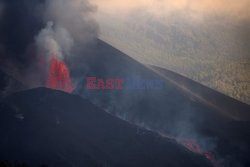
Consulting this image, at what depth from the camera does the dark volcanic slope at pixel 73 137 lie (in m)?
54.6

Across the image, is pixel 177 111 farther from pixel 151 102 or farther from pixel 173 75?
pixel 173 75

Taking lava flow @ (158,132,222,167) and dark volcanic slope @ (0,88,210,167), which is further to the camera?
lava flow @ (158,132,222,167)

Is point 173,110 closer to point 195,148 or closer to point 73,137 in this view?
point 195,148

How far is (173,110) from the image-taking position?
71.5 metres

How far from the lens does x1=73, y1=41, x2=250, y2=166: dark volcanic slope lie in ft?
212

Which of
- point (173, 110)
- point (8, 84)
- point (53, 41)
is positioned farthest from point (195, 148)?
point (53, 41)

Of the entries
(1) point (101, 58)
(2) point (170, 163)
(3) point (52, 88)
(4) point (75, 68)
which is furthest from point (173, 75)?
(2) point (170, 163)

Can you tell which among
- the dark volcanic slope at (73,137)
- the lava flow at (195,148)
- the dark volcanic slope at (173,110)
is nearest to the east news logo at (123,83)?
the dark volcanic slope at (173,110)

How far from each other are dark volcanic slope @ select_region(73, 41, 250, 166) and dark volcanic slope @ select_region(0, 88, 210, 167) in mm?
3938

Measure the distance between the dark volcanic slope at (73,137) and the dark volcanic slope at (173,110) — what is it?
3938 mm

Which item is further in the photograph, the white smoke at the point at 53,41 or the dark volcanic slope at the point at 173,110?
the white smoke at the point at 53,41

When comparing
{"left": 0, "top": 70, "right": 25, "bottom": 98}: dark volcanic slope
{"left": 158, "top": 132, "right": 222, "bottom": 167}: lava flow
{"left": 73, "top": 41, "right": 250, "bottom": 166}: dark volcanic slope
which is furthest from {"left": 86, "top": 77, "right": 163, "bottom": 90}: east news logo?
{"left": 158, "top": 132, "right": 222, "bottom": 167}: lava flow

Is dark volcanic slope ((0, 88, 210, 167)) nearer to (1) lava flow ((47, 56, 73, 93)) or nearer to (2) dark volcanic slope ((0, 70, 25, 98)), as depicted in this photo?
(2) dark volcanic slope ((0, 70, 25, 98))

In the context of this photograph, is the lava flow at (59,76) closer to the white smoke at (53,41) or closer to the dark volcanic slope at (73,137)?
the white smoke at (53,41)
